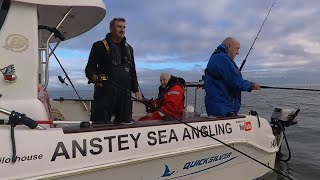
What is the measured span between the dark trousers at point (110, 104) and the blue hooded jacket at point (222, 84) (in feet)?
5.46

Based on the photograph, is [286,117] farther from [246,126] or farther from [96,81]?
[96,81]

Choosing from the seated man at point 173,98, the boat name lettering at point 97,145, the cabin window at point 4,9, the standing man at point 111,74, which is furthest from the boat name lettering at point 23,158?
the seated man at point 173,98

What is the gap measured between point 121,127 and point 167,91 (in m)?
1.97

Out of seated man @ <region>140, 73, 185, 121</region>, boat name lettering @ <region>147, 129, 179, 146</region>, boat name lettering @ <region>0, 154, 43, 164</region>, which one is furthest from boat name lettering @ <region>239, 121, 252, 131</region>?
boat name lettering @ <region>0, 154, 43, 164</region>

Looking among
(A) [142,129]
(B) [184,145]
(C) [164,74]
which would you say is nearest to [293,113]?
(C) [164,74]

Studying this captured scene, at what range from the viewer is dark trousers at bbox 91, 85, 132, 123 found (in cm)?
488

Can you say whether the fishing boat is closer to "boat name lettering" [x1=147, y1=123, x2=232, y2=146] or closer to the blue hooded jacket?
"boat name lettering" [x1=147, y1=123, x2=232, y2=146]

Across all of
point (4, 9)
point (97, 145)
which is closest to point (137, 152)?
point (97, 145)

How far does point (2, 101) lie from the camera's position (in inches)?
141

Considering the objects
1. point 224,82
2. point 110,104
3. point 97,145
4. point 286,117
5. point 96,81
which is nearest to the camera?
point 97,145

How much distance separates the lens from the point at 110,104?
16.1ft

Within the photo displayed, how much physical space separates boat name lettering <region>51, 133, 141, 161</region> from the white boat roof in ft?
4.70

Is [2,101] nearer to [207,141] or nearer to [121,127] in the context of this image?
[121,127]

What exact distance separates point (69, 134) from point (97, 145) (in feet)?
1.06
